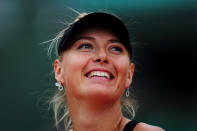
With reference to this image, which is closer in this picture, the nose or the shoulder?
the nose

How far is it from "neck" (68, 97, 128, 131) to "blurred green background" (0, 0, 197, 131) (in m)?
2.75

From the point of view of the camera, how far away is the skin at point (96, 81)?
5.20 feet

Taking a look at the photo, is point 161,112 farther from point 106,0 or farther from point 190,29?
point 106,0

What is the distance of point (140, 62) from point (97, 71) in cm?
322

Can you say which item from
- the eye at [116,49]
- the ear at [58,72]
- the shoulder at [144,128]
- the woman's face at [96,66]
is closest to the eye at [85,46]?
the woman's face at [96,66]

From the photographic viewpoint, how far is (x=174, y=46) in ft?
15.8

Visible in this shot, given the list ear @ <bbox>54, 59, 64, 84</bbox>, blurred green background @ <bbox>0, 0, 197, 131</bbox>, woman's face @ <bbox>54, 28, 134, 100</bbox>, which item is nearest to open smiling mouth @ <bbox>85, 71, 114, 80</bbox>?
woman's face @ <bbox>54, 28, 134, 100</bbox>

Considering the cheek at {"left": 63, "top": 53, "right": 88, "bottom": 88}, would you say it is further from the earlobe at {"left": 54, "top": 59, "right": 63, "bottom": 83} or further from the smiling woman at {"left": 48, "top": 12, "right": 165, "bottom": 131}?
the earlobe at {"left": 54, "top": 59, "right": 63, "bottom": 83}

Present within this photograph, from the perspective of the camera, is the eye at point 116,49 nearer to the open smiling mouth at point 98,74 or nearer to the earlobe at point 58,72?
the open smiling mouth at point 98,74

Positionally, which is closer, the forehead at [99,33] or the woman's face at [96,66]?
the woman's face at [96,66]

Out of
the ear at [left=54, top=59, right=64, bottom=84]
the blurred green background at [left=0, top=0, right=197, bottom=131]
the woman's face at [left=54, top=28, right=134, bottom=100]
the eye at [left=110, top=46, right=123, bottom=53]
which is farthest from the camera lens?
the blurred green background at [left=0, top=0, right=197, bottom=131]

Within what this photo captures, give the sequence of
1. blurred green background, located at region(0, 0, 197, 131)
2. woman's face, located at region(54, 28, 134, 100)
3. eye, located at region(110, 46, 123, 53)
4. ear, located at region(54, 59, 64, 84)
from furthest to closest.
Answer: blurred green background, located at region(0, 0, 197, 131)
ear, located at region(54, 59, 64, 84)
eye, located at region(110, 46, 123, 53)
woman's face, located at region(54, 28, 134, 100)

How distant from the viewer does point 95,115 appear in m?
1.63

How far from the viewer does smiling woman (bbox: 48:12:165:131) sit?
5.23 ft
